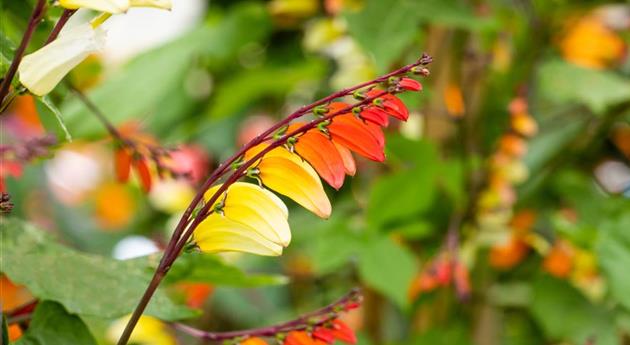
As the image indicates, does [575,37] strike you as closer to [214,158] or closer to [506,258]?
[506,258]

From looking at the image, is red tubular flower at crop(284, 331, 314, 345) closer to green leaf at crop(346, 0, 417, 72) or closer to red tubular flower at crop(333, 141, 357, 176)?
red tubular flower at crop(333, 141, 357, 176)

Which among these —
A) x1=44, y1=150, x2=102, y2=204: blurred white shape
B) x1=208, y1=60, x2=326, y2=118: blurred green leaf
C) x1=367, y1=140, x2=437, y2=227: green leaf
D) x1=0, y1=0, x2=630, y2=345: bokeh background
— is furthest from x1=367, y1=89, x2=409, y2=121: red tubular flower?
x1=44, y1=150, x2=102, y2=204: blurred white shape

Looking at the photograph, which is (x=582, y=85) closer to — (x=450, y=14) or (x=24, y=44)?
(x=450, y=14)

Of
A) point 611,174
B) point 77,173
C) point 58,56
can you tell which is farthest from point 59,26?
point 77,173

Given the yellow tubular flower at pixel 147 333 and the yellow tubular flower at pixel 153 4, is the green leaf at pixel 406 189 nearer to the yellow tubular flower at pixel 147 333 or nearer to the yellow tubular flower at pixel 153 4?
the yellow tubular flower at pixel 147 333

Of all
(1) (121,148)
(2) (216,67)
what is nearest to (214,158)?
(2) (216,67)

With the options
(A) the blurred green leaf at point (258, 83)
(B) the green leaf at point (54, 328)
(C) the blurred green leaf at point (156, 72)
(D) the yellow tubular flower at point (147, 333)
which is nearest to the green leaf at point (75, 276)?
(B) the green leaf at point (54, 328)
